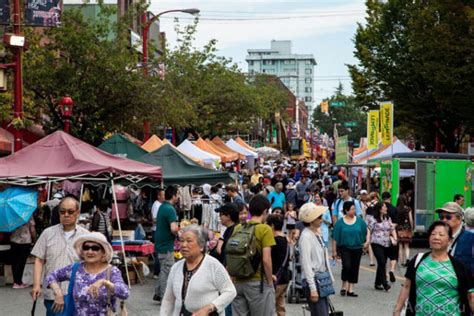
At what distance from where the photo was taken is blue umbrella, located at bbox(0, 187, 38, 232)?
14.8 meters

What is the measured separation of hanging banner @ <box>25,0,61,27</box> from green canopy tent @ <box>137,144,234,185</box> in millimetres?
4444

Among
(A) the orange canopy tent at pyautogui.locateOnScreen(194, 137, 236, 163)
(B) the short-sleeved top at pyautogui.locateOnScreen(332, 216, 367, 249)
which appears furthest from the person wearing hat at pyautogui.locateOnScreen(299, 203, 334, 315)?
(A) the orange canopy tent at pyautogui.locateOnScreen(194, 137, 236, 163)

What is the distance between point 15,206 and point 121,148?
222 inches

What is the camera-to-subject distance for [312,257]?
9773 millimetres

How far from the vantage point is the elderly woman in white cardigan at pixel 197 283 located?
6.57m

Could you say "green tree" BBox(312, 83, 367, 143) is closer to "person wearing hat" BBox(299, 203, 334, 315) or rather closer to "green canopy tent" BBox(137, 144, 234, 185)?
"green canopy tent" BBox(137, 144, 234, 185)

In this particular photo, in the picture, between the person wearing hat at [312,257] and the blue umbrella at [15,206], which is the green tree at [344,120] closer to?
the blue umbrella at [15,206]

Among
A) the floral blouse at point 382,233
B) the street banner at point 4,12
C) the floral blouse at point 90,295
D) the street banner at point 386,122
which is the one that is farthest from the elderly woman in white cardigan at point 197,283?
the street banner at point 386,122

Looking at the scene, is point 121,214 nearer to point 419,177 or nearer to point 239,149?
point 419,177

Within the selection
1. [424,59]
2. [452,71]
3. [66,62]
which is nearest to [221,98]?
[424,59]

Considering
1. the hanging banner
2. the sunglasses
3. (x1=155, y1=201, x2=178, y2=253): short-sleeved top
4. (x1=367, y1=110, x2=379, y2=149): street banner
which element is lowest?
(x1=155, y1=201, x2=178, y2=253): short-sleeved top

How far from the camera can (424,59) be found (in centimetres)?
3988

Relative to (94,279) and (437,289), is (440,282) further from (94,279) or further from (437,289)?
(94,279)

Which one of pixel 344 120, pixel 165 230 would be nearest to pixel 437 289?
pixel 165 230
